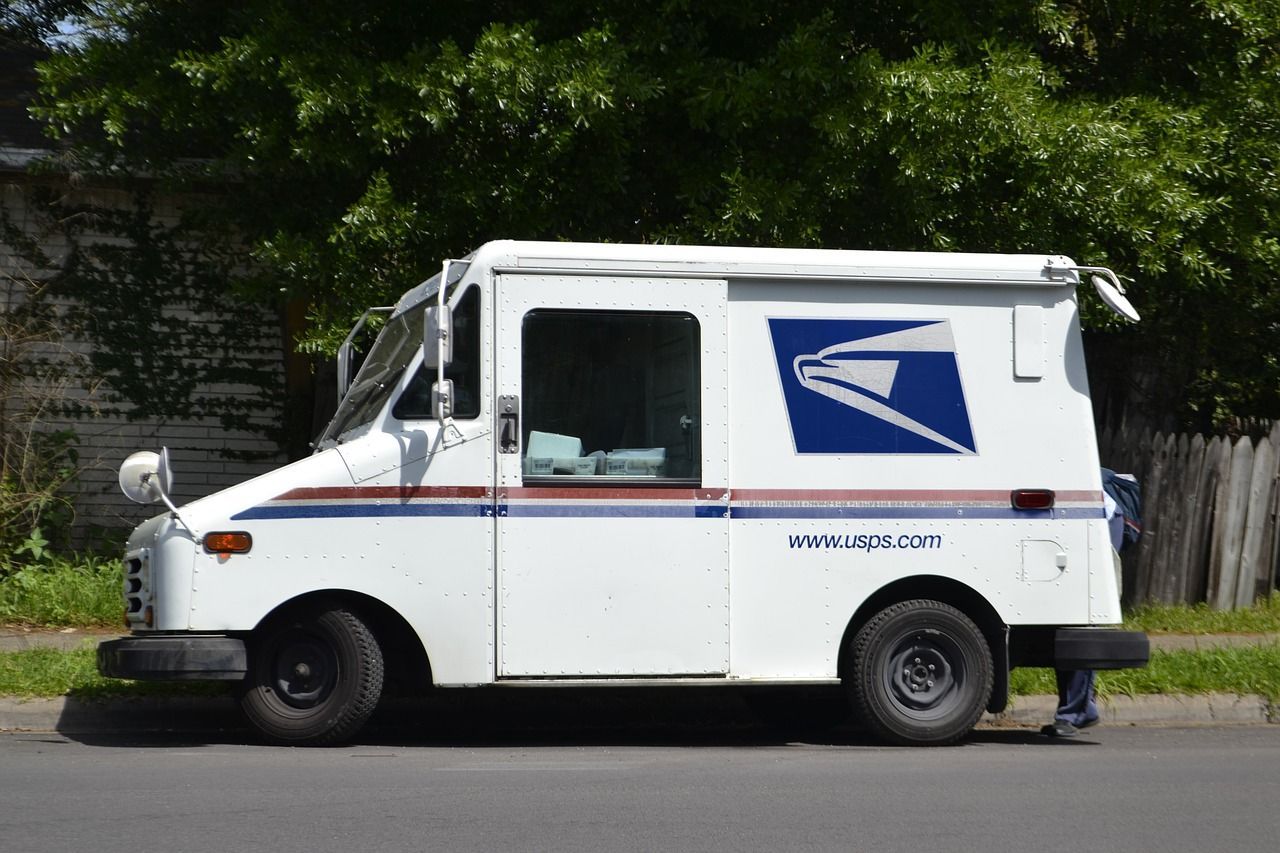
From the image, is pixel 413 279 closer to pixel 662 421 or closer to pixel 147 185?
pixel 662 421

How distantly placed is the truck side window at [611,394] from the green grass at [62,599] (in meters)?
5.01

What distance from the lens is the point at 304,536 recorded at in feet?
24.8

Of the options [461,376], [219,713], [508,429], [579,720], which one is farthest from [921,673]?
[219,713]

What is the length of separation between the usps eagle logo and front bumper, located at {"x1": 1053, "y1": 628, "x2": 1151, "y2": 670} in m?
1.18

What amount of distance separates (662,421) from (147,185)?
7.39 metres

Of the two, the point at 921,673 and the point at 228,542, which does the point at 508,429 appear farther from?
the point at 921,673

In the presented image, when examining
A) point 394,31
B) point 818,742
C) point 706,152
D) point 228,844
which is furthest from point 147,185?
point 228,844

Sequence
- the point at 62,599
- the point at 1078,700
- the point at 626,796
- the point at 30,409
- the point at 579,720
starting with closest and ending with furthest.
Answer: the point at 626,796 < the point at 1078,700 < the point at 579,720 < the point at 62,599 < the point at 30,409

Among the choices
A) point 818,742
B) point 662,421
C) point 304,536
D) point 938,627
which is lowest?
point 818,742

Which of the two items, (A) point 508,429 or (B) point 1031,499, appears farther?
(B) point 1031,499

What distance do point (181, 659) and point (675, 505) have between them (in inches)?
103

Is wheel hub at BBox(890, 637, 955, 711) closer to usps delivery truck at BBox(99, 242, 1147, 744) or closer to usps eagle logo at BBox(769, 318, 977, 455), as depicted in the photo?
usps delivery truck at BBox(99, 242, 1147, 744)

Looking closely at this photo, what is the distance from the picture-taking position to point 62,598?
37.3 ft

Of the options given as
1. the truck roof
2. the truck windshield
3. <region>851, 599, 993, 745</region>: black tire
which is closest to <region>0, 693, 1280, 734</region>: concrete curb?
<region>851, 599, 993, 745</region>: black tire
